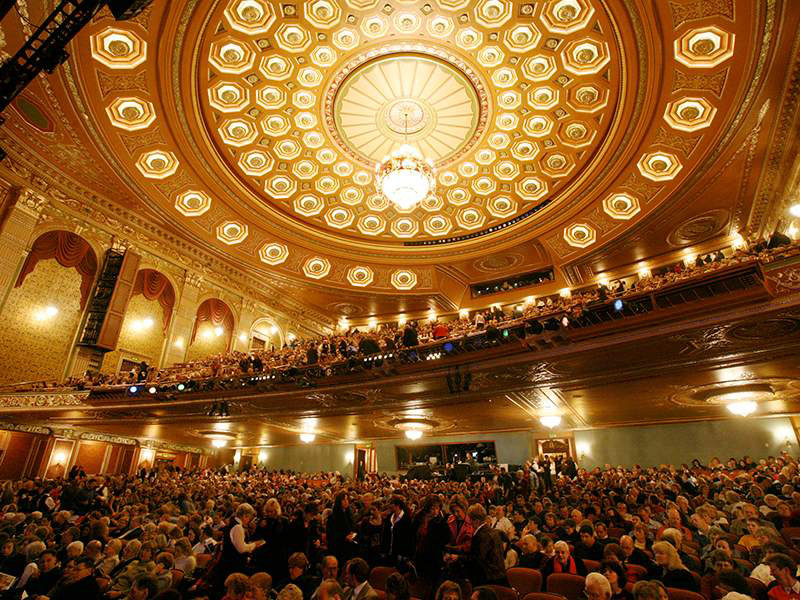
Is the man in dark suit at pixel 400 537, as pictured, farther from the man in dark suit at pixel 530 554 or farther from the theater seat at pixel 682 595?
the theater seat at pixel 682 595

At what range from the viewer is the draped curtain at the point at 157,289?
14539mm

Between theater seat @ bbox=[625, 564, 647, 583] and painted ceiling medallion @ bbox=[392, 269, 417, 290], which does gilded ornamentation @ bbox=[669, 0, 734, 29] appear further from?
painted ceiling medallion @ bbox=[392, 269, 417, 290]

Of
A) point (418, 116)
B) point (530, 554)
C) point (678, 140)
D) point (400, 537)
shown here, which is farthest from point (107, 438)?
point (678, 140)

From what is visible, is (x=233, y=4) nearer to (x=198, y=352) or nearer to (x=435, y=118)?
(x=435, y=118)

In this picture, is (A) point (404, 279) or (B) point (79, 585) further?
(A) point (404, 279)

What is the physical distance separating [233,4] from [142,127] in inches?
160

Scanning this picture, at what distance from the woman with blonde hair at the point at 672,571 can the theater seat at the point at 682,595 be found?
37 centimetres

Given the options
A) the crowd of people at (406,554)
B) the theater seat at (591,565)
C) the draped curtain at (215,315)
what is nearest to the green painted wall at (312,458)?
the draped curtain at (215,315)

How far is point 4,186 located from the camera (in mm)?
11062

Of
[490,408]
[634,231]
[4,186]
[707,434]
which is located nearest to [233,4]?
[4,186]

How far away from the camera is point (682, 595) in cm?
303

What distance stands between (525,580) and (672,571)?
1191 millimetres

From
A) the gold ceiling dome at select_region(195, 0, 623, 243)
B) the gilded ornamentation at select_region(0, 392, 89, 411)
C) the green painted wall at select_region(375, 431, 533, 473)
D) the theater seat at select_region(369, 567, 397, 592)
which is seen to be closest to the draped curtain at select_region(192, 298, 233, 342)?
the gold ceiling dome at select_region(195, 0, 623, 243)

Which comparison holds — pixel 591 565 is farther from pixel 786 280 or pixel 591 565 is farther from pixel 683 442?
pixel 683 442
